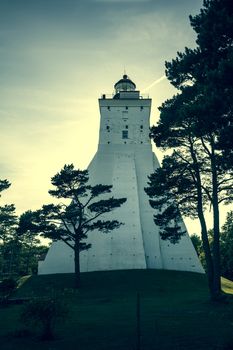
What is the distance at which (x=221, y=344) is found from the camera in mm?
10648

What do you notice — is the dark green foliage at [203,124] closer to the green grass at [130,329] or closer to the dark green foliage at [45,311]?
the green grass at [130,329]

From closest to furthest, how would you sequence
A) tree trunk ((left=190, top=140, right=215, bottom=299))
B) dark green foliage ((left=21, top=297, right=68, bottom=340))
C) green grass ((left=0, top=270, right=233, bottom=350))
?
green grass ((left=0, top=270, right=233, bottom=350))
dark green foliage ((left=21, top=297, right=68, bottom=340))
tree trunk ((left=190, top=140, right=215, bottom=299))

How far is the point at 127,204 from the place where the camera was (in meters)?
46.8

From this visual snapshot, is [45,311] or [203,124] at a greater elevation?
[203,124]

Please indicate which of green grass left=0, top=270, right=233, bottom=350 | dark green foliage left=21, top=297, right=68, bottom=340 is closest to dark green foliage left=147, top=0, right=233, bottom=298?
green grass left=0, top=270, right=233, bottom=350

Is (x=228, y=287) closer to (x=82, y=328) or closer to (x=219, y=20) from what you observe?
(x=82, y=328)

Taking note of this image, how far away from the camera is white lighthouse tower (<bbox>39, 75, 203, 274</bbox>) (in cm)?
4306

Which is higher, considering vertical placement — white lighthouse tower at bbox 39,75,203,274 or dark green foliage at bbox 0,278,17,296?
white lighthouse tower at bbox 39,75,203,274

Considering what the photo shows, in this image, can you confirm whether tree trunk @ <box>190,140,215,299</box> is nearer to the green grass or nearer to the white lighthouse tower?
the green grass

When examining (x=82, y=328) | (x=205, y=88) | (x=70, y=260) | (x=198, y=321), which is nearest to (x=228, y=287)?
(x=70, y=260)

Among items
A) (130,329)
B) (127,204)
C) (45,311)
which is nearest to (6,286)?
(45,311)

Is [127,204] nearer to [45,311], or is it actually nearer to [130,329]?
[130,329]

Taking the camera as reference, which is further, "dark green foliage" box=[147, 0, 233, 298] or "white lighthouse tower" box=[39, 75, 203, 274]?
"white lighthouse tower" box=[39, 75, 203, 274]

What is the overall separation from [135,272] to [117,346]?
28.6 meters
